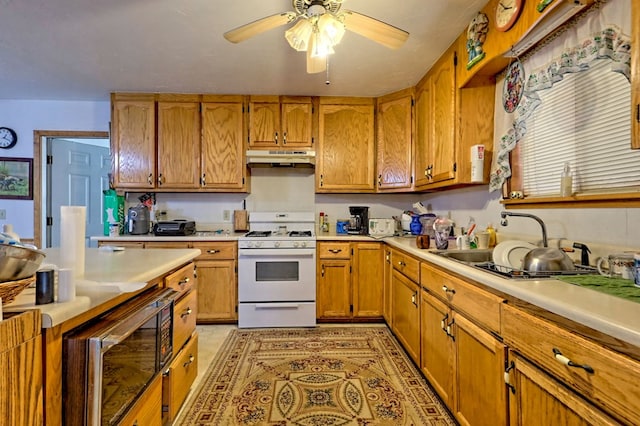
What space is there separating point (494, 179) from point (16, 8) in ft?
10.3

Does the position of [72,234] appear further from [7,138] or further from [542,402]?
[7,138]

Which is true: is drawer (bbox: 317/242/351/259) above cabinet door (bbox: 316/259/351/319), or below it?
above

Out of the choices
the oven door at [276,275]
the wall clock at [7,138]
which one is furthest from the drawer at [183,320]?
the wall clock at [7,138]

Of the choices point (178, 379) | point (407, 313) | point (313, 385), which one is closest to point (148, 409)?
point (178, 379)

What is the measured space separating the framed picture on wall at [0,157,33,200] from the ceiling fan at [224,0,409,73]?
3.31 metres

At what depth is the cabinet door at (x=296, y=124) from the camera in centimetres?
327

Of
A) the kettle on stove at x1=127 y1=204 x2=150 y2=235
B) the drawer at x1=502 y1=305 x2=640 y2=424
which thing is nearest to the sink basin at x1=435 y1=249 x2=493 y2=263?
the drawer at x1=502 y1=305 x2=640 y2=424

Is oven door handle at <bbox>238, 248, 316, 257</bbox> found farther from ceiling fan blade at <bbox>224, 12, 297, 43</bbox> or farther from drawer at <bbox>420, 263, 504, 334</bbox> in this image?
ceiling fan blade at <bbox>224, 12, 297, 43</bbox>

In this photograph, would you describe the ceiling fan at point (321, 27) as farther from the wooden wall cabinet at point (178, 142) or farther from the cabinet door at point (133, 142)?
the cabinet door at point (133, 142)

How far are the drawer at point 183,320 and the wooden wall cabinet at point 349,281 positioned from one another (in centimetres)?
142

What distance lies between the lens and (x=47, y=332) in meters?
0.77

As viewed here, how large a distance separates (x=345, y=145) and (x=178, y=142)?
1.75 meters

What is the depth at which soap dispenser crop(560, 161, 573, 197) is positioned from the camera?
1.53 m

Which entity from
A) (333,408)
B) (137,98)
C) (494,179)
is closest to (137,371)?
(333,408)
